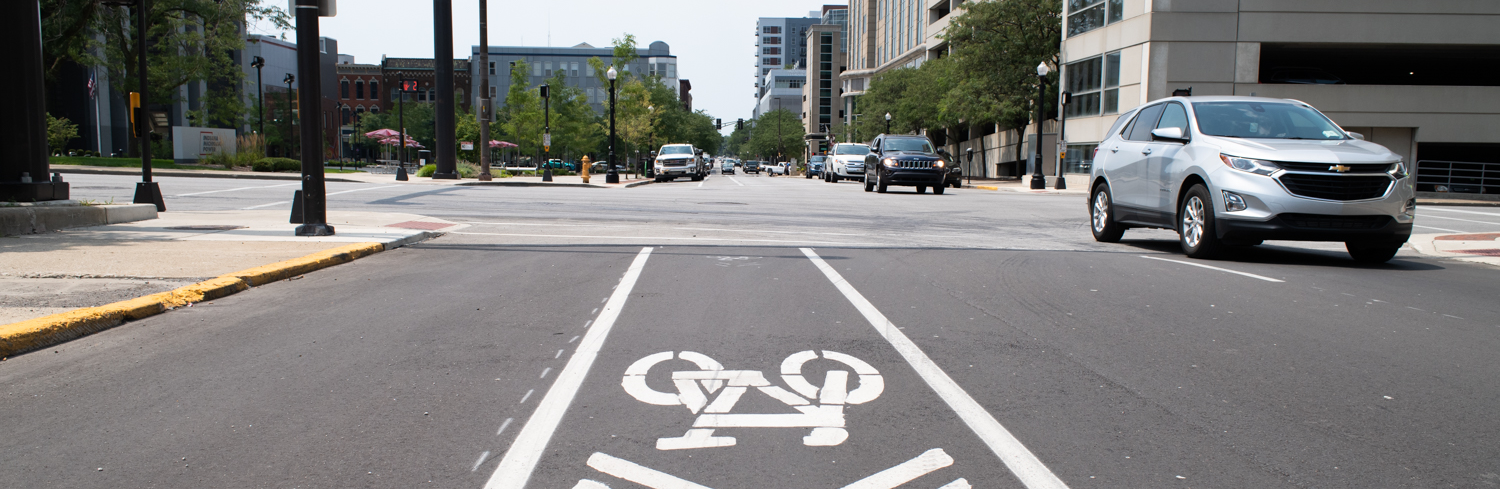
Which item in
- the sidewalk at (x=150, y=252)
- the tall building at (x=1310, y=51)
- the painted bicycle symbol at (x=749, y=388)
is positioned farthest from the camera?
the tall building at (x=1310, y=51)

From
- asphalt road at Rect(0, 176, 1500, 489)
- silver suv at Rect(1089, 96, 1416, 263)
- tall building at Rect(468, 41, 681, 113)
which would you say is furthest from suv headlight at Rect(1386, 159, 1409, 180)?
tall building at Rect(468, 41, 681, 113)

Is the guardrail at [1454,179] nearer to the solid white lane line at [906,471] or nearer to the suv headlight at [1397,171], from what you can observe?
the suv headlight at [1397,171]

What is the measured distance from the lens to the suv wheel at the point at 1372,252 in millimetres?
9828

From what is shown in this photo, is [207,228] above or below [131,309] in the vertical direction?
above

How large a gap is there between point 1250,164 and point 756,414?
7488 millimetres

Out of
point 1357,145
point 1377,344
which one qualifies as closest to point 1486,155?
point 1357,145

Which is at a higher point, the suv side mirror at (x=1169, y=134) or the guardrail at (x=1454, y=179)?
the suv side mirror at (x=1169, y=134)

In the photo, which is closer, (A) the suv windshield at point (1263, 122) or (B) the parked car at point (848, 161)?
(A) the suv windshield at point (1263, 122)

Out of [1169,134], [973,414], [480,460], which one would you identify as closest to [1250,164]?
[1169,134]

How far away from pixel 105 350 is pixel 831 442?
4.32 metres

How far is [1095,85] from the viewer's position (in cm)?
4250

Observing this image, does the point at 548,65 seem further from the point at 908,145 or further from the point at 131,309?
the point at 131,309

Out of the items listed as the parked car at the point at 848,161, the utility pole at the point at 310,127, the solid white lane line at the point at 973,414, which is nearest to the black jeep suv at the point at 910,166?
the parked car at the point at 848,161

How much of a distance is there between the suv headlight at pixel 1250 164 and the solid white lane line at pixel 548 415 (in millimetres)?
6702
